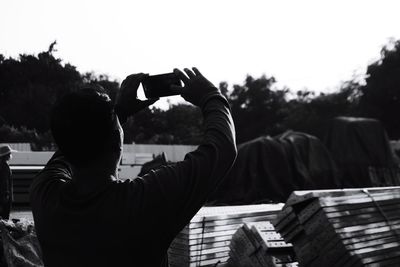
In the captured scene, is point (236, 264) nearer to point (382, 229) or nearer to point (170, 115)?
point (382, 229)

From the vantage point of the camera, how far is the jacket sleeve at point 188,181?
5.13 ft

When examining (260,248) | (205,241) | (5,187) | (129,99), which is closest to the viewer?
(129,99)

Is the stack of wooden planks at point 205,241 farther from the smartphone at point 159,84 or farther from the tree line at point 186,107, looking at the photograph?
the tree line at point 186,107

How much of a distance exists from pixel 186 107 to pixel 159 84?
1916 inches

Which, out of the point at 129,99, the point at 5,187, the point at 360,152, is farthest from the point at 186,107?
the point at 129,99

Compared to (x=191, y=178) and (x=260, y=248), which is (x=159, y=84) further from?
(x=260, y=248)

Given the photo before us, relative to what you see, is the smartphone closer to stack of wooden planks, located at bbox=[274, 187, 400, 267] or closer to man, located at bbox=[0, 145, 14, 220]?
stack of wooden planks, located at bbox=[274, 187, 400, 267]

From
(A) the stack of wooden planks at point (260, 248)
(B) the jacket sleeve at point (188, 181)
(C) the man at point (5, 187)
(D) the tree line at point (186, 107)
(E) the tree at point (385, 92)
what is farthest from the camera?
(E) the tree at point (385, 92)

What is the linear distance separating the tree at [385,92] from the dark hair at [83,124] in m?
36.4

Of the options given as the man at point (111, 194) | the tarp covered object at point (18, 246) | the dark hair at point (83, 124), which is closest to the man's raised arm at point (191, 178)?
the man at point (111, 194)

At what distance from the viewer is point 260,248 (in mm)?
7414

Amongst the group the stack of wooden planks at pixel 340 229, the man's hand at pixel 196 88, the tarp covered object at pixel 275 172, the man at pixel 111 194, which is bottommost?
the tarp covered object at pixel 275 172

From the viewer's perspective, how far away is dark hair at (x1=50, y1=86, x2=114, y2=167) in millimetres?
1605

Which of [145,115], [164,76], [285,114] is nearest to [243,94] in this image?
[285,114]
